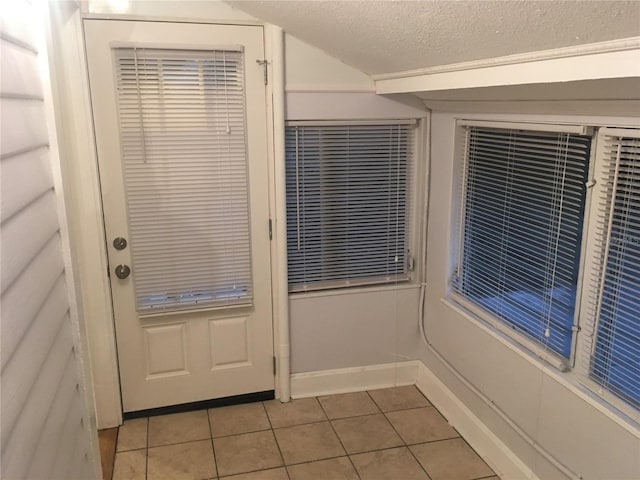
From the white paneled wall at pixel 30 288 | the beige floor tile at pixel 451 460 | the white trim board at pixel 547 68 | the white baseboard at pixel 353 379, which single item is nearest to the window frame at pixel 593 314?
the white trim board at pixel 547 68

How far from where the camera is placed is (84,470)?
1.60 m

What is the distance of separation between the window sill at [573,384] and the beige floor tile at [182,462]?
143 centimetres

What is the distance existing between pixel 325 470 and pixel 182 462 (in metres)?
0.67

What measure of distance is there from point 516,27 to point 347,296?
1933 mm

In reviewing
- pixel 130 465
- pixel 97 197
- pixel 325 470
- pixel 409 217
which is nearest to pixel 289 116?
pixel 409 217

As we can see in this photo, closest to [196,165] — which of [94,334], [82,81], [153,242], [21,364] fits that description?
[153,242]

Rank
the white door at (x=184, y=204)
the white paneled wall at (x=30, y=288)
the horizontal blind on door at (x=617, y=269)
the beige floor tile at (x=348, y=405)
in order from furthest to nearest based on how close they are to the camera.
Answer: the beige floor tile at (x=348, y=405), the white door at (x=184, y=204), the horizontal blind on door at (x=617, y=269), the white paneled wall at (x=30, y=288)

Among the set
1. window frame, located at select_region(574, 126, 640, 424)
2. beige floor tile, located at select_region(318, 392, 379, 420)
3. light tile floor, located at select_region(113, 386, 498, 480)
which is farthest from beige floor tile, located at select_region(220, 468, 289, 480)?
window frame, located at select_region(574, 126, 640, 424)

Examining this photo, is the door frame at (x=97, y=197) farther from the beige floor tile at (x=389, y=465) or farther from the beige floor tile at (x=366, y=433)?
the beige floor tile at (x=389, y=465)

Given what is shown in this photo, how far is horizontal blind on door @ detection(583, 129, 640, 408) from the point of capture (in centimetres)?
178

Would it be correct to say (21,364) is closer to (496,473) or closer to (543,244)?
(543,244)

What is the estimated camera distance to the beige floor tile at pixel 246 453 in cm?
254

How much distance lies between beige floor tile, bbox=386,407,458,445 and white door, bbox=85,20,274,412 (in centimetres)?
75

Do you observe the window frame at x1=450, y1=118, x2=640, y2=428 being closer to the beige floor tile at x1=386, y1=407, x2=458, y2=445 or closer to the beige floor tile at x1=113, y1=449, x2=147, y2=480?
the beige floor tile at x1=386, y1=407, x2=458, y2=445
